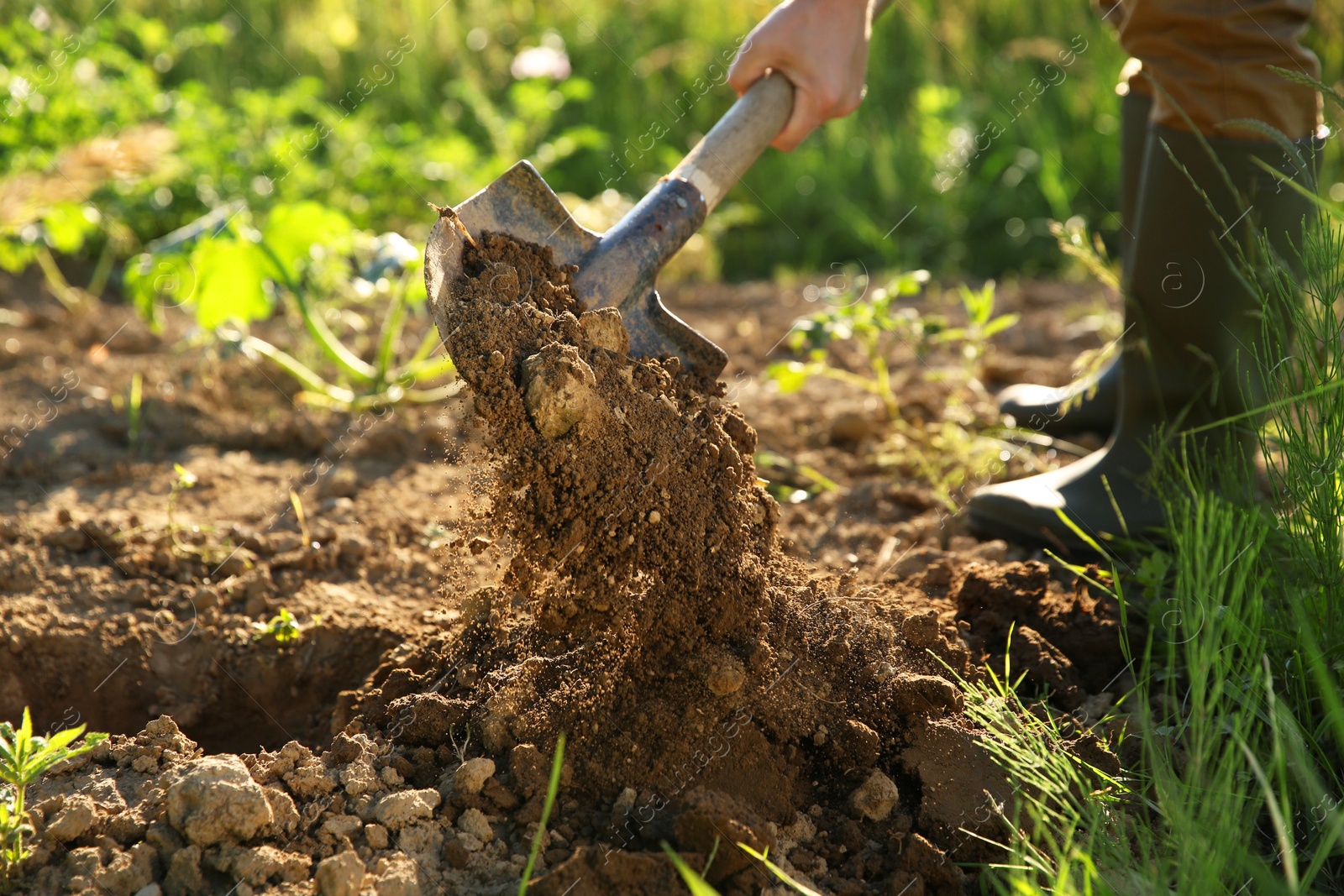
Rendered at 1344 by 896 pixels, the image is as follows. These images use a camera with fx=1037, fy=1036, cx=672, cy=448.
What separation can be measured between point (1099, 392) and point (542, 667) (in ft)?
6.08

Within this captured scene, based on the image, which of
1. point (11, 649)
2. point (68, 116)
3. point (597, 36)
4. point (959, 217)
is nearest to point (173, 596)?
point (11, 649)

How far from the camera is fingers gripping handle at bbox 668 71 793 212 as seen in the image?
72.2 inches

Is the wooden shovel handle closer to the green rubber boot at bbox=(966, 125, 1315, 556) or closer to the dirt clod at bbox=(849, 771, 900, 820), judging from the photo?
the green rubber boot at bbox=(966, 125, 1315, 556)

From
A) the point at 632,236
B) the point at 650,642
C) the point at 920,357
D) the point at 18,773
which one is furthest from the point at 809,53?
the point at 18,773

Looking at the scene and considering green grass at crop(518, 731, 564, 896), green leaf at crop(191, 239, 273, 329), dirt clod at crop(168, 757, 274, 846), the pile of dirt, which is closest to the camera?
green grass at crop(518, 731, 564, 896)

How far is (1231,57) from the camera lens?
1.95 meters

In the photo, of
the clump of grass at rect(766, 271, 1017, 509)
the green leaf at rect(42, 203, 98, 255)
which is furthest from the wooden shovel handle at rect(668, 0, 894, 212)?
the green leaf at rect(42, 203, 98, 255)

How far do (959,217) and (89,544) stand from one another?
144 inches

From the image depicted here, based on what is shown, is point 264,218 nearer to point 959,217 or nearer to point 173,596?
point 173,596

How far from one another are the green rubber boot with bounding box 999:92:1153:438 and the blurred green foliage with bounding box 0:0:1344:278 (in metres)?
1.66

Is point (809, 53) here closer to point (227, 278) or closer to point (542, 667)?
point (542, 667)

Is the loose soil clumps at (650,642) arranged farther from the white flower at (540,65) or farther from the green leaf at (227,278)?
the white flower at (540,65)

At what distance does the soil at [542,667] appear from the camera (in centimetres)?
130

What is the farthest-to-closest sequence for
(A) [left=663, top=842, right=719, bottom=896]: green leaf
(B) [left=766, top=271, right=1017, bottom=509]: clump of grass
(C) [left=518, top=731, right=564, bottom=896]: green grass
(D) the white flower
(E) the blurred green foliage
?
1. (D) the white flower
2. (E) the blurred green foliage
3. (B) [left=766, top=271, right=1017, bottom=509]: clump of grass
4. (C) [left=518, top=731, right=564, bottom=896]: green grass
5. (A) [left=663, top=842, right=719, bottom=896]: green leaf
